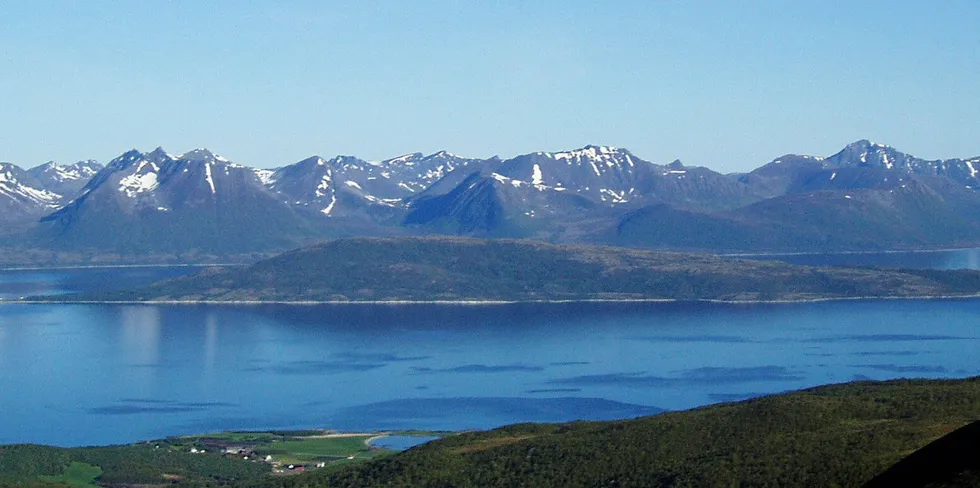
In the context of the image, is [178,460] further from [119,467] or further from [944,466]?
[944,466]

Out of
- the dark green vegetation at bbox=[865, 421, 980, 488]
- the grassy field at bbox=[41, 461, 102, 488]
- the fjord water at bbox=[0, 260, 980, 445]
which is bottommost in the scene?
the grassy field at bbox=[41, 461, 102, 488]

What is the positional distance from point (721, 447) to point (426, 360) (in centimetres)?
8775

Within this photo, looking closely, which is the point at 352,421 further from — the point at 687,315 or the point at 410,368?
the point at 687,315

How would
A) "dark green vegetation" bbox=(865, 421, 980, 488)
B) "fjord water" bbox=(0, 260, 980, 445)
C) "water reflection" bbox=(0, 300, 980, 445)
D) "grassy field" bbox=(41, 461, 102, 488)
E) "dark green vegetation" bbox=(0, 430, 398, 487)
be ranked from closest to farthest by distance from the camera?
"dark green vegetation" bbox=(865, 421, 980, 488) < "grassy field" bbox=(41, 461, 102, 488) < "dark green vegetation" bbox=(0, 430, 398, 487) < "fjord water" bbox=(0, 260, 980, 445) < "water reflection" bbox=(0, 300, 980, 445)

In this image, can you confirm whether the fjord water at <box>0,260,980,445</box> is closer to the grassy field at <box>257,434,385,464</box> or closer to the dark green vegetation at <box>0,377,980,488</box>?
the grassy field at <box>257,434,385,464</box>

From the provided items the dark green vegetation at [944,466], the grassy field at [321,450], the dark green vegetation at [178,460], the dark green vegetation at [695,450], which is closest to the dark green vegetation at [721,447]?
the dark green vegetation at [695,450]

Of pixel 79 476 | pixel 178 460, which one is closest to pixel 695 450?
pixel 79 476

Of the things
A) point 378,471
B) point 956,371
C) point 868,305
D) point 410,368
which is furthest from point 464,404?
point 868,305

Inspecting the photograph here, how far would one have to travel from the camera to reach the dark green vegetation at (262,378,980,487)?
152ft

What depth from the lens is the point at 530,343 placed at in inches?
5999

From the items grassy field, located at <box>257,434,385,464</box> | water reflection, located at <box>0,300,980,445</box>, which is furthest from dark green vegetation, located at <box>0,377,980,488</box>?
water reflection, located at <box>0,300,980,445</box>

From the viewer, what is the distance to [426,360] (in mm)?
138750

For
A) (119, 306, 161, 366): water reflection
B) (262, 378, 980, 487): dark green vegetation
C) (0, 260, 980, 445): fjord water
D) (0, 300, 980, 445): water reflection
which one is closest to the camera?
(262, 378, 980, 487): dark green vegetation

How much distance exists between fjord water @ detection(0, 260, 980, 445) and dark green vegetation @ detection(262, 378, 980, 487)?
37.1 metres
